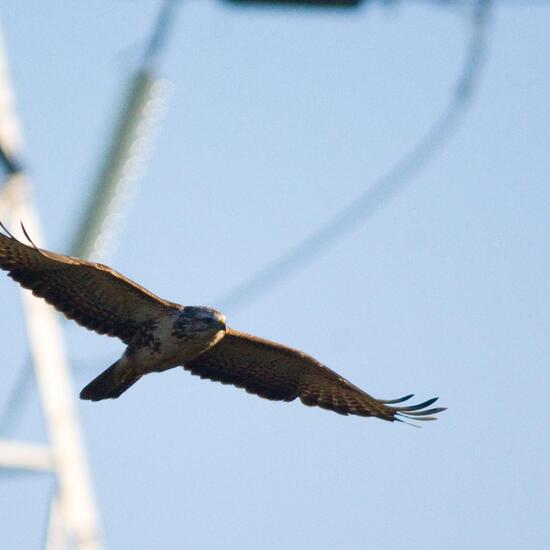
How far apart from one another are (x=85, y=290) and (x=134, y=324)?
17.2 inches

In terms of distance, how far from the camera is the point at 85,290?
17734 millimetres

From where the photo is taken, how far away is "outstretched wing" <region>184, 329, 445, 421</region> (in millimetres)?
18359

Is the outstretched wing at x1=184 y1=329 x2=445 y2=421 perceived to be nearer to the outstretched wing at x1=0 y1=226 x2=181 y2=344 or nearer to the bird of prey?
the bird of prey

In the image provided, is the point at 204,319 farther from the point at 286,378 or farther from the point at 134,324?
the point at 286,378

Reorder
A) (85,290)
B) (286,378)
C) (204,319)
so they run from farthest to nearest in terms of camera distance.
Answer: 1. (286,378)
2. (85,290)
3. (204,319)

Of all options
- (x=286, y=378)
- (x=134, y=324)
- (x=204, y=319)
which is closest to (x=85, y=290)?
(x=134, y=324)

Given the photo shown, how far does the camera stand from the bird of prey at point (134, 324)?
687 inches

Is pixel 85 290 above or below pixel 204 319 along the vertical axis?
above

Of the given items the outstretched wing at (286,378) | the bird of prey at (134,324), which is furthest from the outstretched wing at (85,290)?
the outstretched wing at (286,378)

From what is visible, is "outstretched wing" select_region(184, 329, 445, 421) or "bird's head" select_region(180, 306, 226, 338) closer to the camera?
"bird's head" select_region(180, 306, 226, 338)

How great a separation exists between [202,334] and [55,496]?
17.4 ft

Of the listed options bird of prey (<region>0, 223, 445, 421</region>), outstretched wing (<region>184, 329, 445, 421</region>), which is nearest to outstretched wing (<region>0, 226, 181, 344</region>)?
bird of prey (<region>0, 223, 445, 421</region>)

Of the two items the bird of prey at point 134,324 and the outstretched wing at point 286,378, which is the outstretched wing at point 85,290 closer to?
the bird of prey at point 134,324

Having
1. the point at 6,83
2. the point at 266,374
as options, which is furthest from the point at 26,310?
the point at 266,374
